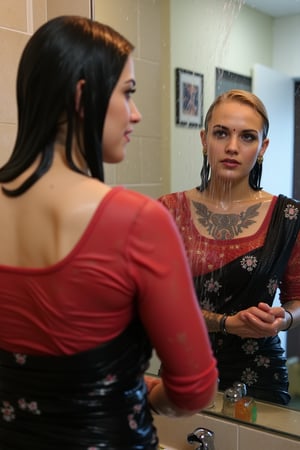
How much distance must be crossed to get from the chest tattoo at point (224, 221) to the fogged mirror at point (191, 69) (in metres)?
0.06

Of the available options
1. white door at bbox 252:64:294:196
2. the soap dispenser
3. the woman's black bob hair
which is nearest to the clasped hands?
the soap dispenser

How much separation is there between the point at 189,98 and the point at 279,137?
28cm

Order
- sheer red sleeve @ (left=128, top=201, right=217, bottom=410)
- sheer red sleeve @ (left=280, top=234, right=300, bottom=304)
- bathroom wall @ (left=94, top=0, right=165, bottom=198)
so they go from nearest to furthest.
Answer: sheer red sleeve @ (left=128, top=201, right=217, bottom=410), sheer red sleeve @ (left=280, top=234, right=300, bottom=304), bathroom wall @ (left=94, top=0, right=165, bottom=198)

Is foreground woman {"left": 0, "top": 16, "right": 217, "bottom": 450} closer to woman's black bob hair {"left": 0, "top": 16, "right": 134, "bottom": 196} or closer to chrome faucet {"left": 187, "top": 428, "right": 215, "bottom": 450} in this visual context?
woman's black bob hair {"left": 0, "top": 16, "right": 134, "bottom": 196}

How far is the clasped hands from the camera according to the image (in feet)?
3.44

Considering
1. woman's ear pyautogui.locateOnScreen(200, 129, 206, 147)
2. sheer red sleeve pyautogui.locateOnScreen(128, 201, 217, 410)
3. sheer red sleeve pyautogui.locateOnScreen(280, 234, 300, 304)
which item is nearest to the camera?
sheer red sleeve pyautogui.locateOnScreen(128, 201, 217, 410)

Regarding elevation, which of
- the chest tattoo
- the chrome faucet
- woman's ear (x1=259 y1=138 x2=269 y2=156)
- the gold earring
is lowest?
the chrome faucet

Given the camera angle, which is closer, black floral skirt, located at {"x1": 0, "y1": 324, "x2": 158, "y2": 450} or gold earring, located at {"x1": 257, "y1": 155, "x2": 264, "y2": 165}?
black floral skirt, located at {"x1": 0, "y1": 324, "x2": 158, "y2": 450}

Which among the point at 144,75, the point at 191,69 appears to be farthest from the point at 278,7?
the point at 144,75

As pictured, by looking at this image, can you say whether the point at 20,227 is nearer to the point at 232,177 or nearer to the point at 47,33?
the point at 47,33

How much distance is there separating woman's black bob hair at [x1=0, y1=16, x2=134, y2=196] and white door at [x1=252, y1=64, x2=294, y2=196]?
53cm

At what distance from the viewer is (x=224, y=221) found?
1101 millimetres

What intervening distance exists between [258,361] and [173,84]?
2.27ft

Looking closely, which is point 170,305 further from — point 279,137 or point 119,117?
point 279,137
